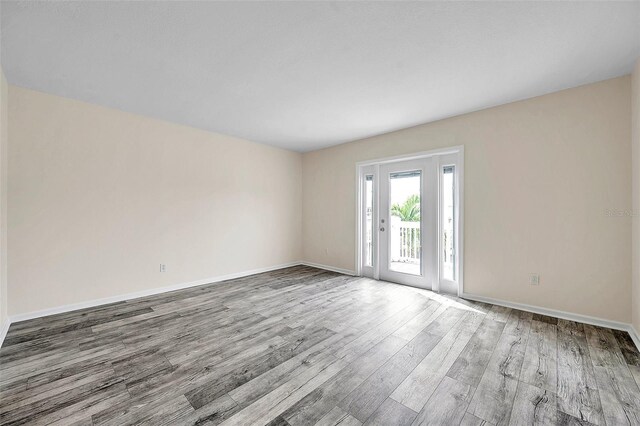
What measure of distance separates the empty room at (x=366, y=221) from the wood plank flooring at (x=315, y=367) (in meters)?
0.02

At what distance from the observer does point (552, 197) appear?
2.94 m

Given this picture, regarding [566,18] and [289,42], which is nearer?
[566,18]

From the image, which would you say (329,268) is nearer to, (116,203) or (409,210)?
(409,210)

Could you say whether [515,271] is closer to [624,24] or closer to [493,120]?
[493,120]

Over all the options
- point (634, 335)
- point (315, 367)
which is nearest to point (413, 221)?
point (634, 335)

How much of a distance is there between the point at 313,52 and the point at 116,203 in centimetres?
323

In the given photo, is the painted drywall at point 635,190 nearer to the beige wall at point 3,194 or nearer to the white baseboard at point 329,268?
the white baseboard at point 329,268

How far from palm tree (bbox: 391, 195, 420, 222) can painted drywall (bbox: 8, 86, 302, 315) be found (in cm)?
270

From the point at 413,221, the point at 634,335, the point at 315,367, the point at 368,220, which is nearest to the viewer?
the point at 315,367

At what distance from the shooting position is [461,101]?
3146 millimetres

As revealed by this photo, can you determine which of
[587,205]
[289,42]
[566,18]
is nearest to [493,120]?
[587,205]

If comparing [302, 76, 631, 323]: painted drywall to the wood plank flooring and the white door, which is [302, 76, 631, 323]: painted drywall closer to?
the wood plank flooring

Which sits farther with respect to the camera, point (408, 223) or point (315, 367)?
point (408, 223)

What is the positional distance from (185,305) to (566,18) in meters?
4.60
